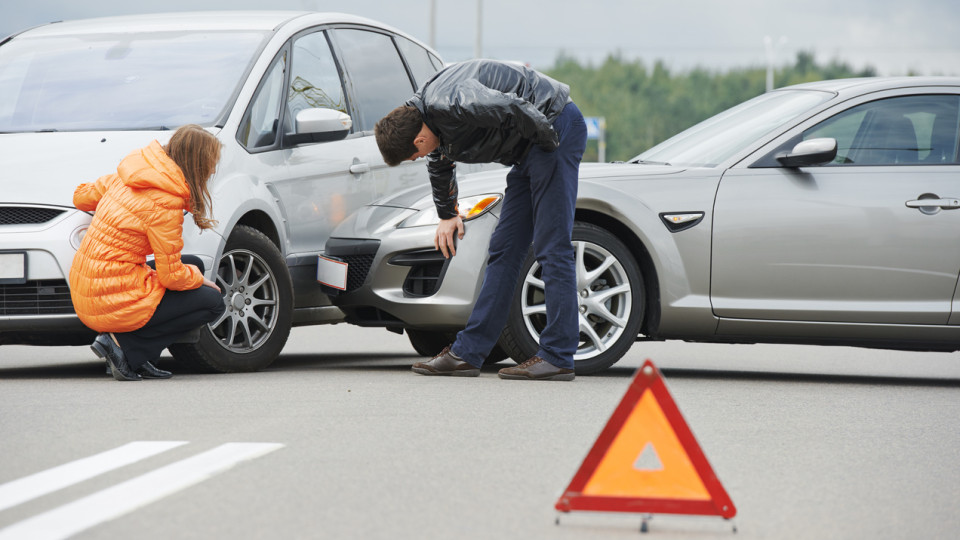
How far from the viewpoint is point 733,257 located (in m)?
7.01

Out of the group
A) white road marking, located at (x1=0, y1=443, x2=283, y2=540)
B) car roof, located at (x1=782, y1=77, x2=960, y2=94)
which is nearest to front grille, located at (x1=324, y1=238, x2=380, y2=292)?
white road marking, located at (x1=0, y1=443, x2=283, y2=540)

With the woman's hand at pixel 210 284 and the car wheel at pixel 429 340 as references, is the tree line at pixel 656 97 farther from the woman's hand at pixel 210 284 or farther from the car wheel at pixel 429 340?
the woman's hand at pixel 210 284

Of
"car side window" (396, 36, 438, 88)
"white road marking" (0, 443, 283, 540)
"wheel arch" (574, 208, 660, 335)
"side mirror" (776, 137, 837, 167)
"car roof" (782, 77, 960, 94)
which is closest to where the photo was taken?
"white road marking" (0, 443, 283, 540)

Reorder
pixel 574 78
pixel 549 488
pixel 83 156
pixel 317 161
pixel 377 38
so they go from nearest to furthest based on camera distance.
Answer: pixel 549 488
pixel 83 156
pixel 317 161
pixel 377 38
pixel 574 78

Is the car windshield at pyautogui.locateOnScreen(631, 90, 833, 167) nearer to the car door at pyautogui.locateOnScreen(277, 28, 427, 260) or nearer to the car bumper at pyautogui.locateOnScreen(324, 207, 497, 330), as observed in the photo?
the car bumper at pyautogui.locateOnScreen(324, 207, 497, 330)

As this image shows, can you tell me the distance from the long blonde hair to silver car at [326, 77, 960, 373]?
1.04 m

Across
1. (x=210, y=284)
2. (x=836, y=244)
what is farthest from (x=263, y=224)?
(x=836, y=244)

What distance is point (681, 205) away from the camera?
7016 mm

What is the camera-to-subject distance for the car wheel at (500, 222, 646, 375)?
22.9 feet

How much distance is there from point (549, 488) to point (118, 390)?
2764 millimetres

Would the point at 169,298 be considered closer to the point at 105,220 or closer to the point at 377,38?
the point at 105,220

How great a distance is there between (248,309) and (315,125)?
1.07 metres

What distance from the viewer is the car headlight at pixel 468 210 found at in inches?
277

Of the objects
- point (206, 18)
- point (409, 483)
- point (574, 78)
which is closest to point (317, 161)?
point (206, 18)
